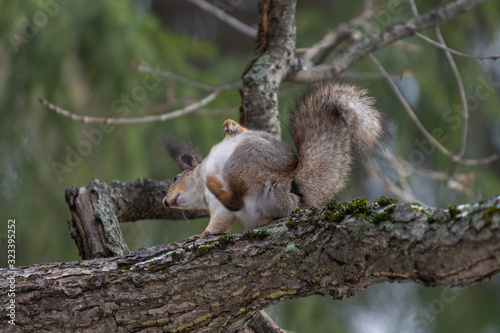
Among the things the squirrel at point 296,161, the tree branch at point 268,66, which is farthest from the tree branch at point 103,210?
the tree branch at point 268,66

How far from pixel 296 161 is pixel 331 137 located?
0.11 meters

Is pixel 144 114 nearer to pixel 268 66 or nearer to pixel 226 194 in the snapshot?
pixel 268 66

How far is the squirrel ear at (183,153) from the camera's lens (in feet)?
6.18

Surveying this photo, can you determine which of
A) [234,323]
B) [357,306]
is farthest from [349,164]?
[357,306]

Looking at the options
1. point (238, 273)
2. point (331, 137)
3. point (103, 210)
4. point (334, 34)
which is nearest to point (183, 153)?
point (103, 210)

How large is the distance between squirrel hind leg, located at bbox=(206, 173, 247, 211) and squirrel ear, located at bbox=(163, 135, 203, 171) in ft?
1.35

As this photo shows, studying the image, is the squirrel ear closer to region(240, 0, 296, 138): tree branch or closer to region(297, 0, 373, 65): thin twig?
region(240, 0, 296, 138): tree branch

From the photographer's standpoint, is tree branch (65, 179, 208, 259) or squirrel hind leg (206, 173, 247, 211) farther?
tree branch (65, 179, 208, 259)

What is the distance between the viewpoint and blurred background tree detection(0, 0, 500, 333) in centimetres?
272

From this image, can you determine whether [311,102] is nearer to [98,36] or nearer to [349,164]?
[349,164]

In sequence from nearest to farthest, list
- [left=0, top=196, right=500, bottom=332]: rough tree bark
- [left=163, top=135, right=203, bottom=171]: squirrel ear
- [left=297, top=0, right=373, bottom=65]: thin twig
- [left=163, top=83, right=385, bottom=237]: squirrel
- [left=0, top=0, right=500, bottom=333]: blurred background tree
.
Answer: [left=0, top=196, right=500, bottom=332]: rough tree bark < [left=163, top=83, right=385, bottom=237]: squirrel < [left=163, top=135, right=203, bottom=171]: squirrel ear < [left=297, top=0, right=373, bottom=65]: thin twig < [left=0, top=0, right=500, bottom=333]: blurred background tree

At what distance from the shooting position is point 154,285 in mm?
1188

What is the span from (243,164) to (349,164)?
294 millimetres

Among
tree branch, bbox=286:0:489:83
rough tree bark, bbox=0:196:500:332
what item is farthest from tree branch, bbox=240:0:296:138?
rough tree bark, bbox=0:196:500:332
